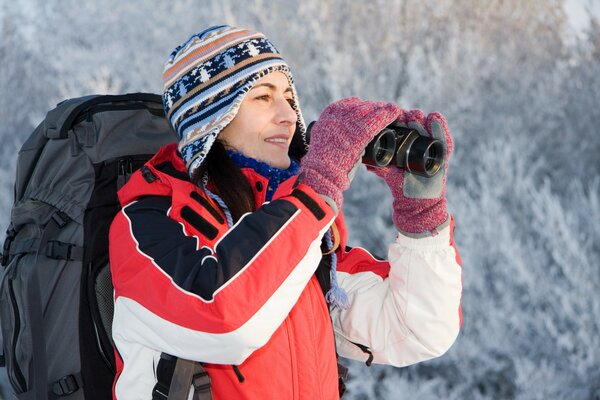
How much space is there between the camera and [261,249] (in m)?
1.05

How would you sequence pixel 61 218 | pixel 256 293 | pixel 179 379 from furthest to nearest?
pixel 61 218, pixel 179 379, pixel 256 293

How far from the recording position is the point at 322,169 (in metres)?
1.12

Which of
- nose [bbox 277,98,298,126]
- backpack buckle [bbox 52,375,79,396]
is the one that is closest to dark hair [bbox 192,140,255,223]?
nose [bbox 277,98,298,126]

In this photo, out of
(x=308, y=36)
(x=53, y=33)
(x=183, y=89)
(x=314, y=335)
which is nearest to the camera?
(x=314, y=335)

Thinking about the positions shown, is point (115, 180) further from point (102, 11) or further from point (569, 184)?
point (569, 184)

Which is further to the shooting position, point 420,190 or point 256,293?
point 420,190

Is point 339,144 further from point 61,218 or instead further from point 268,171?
point 61,218

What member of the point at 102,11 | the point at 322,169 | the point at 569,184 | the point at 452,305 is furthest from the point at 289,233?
the point at 569,184

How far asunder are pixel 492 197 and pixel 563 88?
0.61 m

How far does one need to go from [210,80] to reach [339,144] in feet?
1.17

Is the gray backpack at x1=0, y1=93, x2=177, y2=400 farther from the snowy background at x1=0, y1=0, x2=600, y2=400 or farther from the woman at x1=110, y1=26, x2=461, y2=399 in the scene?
the snowy background at x1=0, y1=0, x2=600, y2=400

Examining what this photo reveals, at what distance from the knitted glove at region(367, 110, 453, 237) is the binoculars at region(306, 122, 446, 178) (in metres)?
0.02

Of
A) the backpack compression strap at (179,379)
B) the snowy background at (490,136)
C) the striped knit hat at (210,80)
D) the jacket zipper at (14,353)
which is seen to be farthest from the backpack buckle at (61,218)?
the snowy background at (490,136)

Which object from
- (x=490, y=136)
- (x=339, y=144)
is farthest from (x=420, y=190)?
(x=490, y=136)
